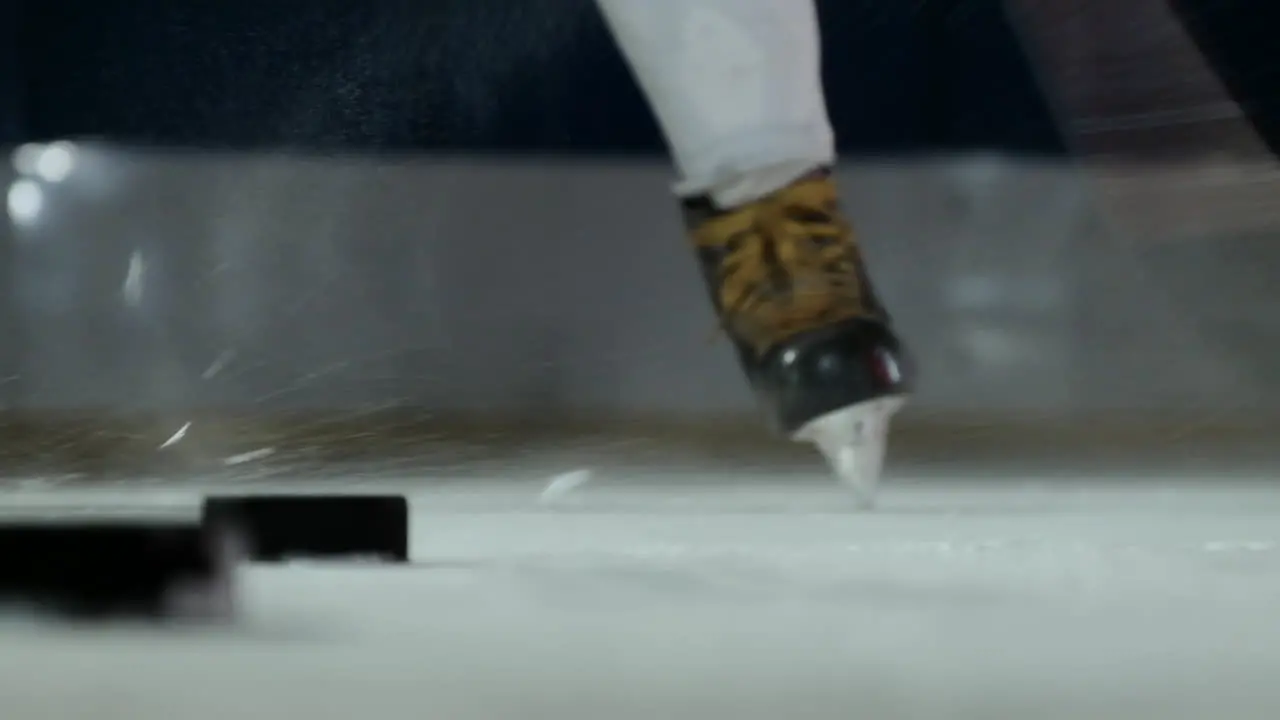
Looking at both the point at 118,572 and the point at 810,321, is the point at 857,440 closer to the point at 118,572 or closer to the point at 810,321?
the point at 810,321

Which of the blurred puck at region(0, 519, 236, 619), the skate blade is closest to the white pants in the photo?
the skate blade

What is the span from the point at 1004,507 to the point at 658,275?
33 cm

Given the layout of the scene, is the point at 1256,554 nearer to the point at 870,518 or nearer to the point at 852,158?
the point at 870,518

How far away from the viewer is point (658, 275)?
978mm

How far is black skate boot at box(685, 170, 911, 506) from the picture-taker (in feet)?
2.40

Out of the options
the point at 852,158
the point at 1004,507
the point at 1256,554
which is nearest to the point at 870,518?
the point at 1004,507

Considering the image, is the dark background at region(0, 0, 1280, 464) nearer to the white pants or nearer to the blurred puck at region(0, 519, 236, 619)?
the white pants

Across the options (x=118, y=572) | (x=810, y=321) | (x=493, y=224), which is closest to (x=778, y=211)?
(x=810, y=321)

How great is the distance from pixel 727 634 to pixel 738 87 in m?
0.42

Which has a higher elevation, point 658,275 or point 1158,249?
point 658,275

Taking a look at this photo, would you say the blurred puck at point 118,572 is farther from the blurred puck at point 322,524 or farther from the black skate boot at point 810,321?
the black skate boot at point 810,321

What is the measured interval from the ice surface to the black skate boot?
0.07 m

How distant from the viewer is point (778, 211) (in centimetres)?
77

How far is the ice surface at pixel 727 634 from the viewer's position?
1.10 feet
